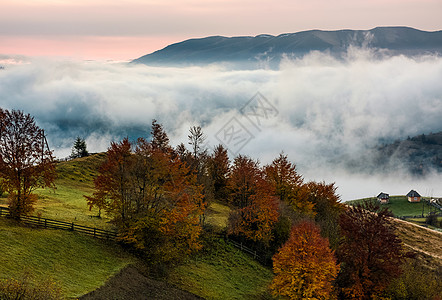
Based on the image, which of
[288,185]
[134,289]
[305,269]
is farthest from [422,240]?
[134,289]

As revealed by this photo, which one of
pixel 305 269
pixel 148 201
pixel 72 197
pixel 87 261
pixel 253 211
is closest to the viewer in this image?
pixel 87 261

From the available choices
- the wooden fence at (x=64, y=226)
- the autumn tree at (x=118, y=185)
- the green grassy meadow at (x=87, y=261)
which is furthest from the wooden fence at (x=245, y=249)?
the wooden fence at (x=64, y=226)

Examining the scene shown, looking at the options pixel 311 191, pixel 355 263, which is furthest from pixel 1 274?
pixel 311 191

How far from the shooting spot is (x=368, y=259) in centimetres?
4162

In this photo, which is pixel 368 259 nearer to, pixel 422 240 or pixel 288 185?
pixel 288 185

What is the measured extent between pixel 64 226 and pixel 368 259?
33042 millimetres

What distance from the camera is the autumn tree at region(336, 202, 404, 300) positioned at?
4056 cm

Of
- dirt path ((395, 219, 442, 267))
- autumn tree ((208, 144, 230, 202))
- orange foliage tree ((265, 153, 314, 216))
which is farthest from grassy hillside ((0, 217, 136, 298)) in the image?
dirt path ((395, 219, 442, 267))

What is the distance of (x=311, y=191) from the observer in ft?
258

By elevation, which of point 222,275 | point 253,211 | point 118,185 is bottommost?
point 222,275

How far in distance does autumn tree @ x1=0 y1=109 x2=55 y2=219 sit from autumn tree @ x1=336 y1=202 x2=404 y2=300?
34640 mm

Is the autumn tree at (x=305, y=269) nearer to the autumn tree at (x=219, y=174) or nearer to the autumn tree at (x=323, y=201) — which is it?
the autumn tree at (x=323, y=201)

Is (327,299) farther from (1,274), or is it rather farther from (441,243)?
(441,243)

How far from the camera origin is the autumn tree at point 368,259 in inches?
1597
